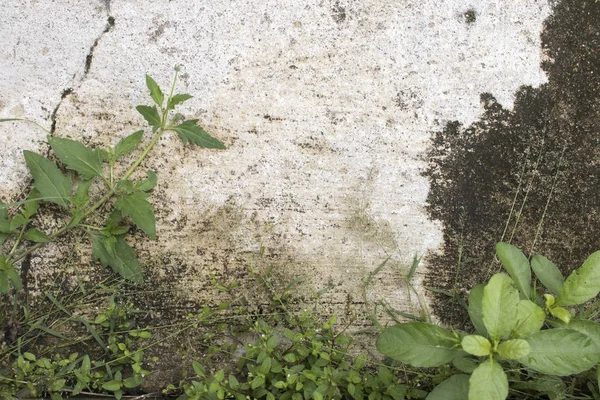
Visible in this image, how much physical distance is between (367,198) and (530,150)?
68cm

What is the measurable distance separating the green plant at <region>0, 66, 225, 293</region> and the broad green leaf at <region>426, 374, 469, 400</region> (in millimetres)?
1180

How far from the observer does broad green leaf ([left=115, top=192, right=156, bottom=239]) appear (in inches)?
85.3

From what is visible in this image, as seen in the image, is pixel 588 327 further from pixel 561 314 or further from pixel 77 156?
pixel 77 156

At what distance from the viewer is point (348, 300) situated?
2350mm

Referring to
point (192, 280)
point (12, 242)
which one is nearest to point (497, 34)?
point (192, 280)

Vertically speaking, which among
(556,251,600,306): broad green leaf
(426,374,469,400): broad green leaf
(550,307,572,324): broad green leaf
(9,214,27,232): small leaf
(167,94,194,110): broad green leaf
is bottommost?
(426,374,469,400): broad green leaf

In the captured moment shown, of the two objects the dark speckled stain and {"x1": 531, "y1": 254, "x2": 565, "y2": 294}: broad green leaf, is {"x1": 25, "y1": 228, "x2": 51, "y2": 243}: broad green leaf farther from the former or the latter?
{"x1": 531, "y1": 254, "x2": 565, "y2": 294}: broad green leaf

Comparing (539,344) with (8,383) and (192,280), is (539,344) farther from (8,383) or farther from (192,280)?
(8,383)

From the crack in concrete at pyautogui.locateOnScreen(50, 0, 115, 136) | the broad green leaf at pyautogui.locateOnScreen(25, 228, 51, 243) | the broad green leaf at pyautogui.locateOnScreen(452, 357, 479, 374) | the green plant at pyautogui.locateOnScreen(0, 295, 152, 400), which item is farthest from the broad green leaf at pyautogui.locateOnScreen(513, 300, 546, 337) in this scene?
the crack in concrete at pyautogui.locateOnScreen(50, 0, 115, 136)

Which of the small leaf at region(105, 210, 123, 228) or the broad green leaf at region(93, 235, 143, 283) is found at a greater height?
the small leaf at region(105, 210, 123, 228)

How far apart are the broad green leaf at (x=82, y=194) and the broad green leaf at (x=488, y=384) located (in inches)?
59.4

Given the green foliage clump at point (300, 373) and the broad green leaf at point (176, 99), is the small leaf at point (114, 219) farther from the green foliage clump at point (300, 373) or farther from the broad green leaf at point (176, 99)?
the green foliage clump at point (300, 373)

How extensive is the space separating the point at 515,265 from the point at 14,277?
186 cm

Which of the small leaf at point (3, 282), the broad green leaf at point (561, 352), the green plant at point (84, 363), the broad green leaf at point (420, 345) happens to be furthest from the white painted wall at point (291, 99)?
the broad green leaf at point (561, 352)
